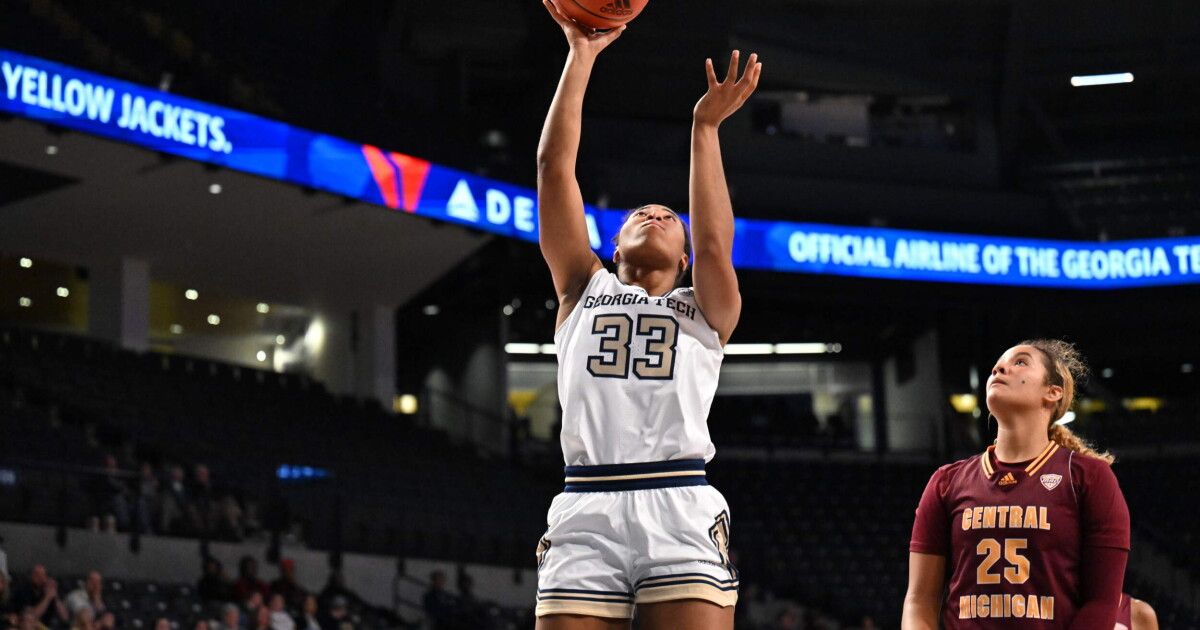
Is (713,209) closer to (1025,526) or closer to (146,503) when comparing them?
(1025,526)

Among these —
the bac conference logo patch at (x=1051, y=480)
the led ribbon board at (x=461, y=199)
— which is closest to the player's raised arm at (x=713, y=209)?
the bac conference logo patch at (x=1051, y=480)

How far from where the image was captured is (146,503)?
1518 cm

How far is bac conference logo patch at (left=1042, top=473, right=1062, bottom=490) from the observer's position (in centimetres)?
433

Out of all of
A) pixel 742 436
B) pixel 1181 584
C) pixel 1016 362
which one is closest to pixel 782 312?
pixel 742 436

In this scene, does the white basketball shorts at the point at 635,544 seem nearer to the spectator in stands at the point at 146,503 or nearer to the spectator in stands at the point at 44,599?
the spectator in stands at the point at 44,599

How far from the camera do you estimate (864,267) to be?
26.3 m

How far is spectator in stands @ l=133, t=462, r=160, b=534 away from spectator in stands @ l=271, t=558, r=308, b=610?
1338 millimetres

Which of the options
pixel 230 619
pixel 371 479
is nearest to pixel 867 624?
pixel 371 479

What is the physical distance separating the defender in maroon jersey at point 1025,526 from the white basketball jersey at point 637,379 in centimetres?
87

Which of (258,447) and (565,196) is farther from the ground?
(258,447)

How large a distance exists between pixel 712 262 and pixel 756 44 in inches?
947

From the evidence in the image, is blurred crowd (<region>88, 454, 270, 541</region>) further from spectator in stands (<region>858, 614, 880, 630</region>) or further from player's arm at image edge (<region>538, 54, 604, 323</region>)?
player's arm at image edge (<region>538, 54, 604, 323</region>)

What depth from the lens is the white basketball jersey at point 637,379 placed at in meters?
3.93

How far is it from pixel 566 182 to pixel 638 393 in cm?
62
